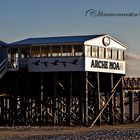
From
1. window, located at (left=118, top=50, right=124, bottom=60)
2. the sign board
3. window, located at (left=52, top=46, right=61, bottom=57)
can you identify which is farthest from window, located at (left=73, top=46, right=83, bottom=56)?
window, located at (left=118, top=50, right=124, bottom=60)

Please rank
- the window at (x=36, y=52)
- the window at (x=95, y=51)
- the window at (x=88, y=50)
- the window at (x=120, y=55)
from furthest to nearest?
the window at (x=120, y=55) < the window at (x=36, y=52) < the window at (x=95, y=51) < the window at (x=88, y=50)

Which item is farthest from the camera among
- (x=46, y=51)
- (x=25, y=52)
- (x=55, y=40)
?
(x=25, y=52)

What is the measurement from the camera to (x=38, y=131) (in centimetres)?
4928

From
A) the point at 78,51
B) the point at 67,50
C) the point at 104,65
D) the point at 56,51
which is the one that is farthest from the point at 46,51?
the point at 104,65

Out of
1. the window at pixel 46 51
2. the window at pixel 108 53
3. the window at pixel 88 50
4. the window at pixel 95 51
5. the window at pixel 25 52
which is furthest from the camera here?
the window at pixel 108 53

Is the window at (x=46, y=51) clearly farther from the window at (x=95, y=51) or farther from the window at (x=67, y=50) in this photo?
the window at (x=95, y=51)

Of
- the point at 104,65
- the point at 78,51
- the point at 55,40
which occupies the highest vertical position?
the point at 55,40

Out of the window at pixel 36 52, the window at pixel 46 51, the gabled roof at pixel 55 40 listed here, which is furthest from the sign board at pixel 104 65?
the window at pixel 36 52

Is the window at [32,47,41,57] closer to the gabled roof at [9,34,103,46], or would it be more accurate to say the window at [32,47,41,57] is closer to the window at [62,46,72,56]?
the gabled roof at [9,34,103,46]

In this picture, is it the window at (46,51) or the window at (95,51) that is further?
the window at (95,51)

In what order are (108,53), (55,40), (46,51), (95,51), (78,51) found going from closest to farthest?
1. (78,51)
2. (46,51)
3. (95,51)
4. (55,40)
5. (108,53)

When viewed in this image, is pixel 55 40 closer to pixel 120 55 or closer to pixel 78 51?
pixel 78 51

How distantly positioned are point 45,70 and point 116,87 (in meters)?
8.16

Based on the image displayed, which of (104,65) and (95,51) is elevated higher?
(95,51)
